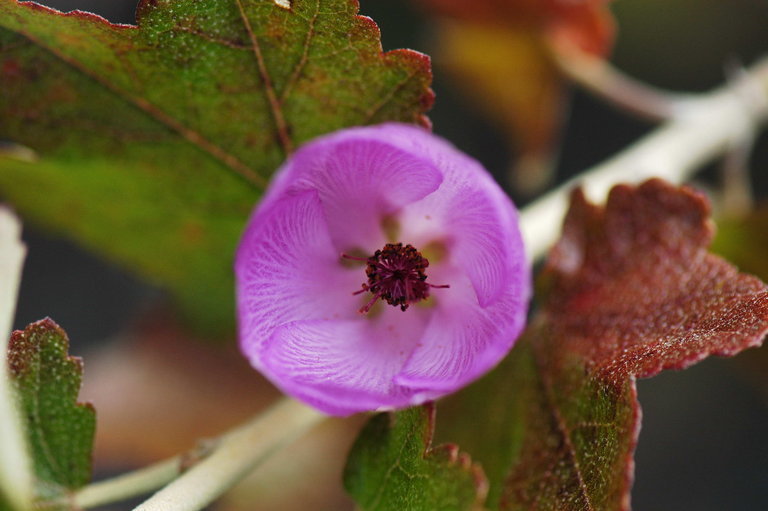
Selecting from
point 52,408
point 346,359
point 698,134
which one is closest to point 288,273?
point 346,359

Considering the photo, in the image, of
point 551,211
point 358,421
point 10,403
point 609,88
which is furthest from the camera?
point 609,88

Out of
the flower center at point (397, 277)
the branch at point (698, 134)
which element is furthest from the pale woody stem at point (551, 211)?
the flower center at point (397, 277)

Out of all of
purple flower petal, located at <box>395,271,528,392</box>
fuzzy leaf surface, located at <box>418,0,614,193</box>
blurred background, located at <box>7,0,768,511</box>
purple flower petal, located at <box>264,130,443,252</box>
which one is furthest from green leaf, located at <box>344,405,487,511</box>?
fuzzy leaf surface, located at <box>418,0,614,193</box>

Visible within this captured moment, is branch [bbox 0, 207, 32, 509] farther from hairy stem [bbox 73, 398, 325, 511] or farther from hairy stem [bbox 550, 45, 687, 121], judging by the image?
hairy stem [bbox 550, 45, 687, 121]

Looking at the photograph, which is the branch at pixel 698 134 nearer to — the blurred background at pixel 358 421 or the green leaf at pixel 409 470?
the blurred background at pixel 358 421

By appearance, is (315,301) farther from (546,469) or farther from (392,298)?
(546,469)

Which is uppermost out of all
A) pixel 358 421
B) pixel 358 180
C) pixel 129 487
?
pixel 358 180

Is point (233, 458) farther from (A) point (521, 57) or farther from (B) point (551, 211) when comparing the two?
(A) point (521, 57)

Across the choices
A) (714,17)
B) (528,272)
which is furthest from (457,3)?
(528,272)
